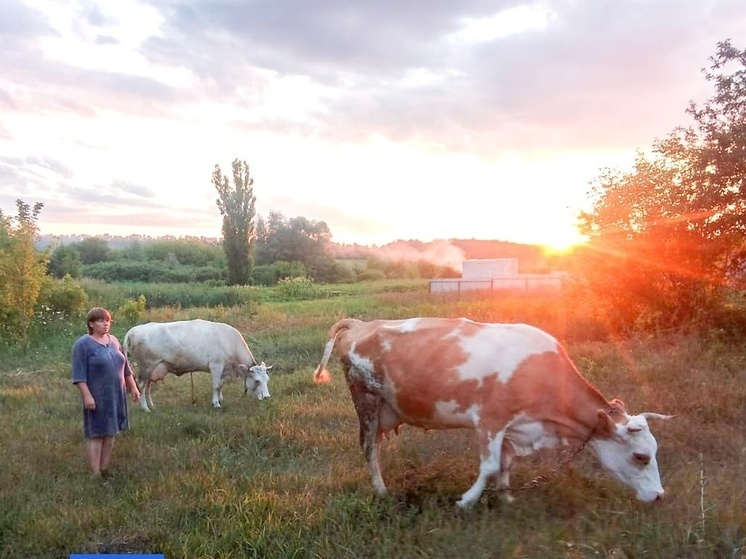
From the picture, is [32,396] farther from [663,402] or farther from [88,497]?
[663,402]

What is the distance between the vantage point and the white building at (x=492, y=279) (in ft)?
128

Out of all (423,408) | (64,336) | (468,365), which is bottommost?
(64,336)

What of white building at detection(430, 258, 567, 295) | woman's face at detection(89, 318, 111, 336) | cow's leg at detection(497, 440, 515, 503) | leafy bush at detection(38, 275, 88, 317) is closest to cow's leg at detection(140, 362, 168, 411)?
woman's face at detection(89, 318, 111, 336)

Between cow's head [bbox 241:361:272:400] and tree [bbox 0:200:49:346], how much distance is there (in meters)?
10.7

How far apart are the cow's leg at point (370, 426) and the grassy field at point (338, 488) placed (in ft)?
0.57

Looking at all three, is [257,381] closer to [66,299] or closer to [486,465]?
[486,465]

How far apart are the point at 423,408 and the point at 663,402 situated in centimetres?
440

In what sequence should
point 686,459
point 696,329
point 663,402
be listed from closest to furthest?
point 686,459
point 663,402
point 696,329

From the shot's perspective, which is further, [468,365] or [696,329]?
[696,329]

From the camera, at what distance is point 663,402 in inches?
346

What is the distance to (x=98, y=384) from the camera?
22.8ft

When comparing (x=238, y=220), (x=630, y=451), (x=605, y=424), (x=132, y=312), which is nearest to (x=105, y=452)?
(x=605, y=424)

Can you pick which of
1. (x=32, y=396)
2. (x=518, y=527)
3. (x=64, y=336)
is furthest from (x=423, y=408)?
(x=64, y=336)

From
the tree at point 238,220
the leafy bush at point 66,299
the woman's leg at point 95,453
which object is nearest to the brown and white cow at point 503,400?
the woman's leg at point 95,453
